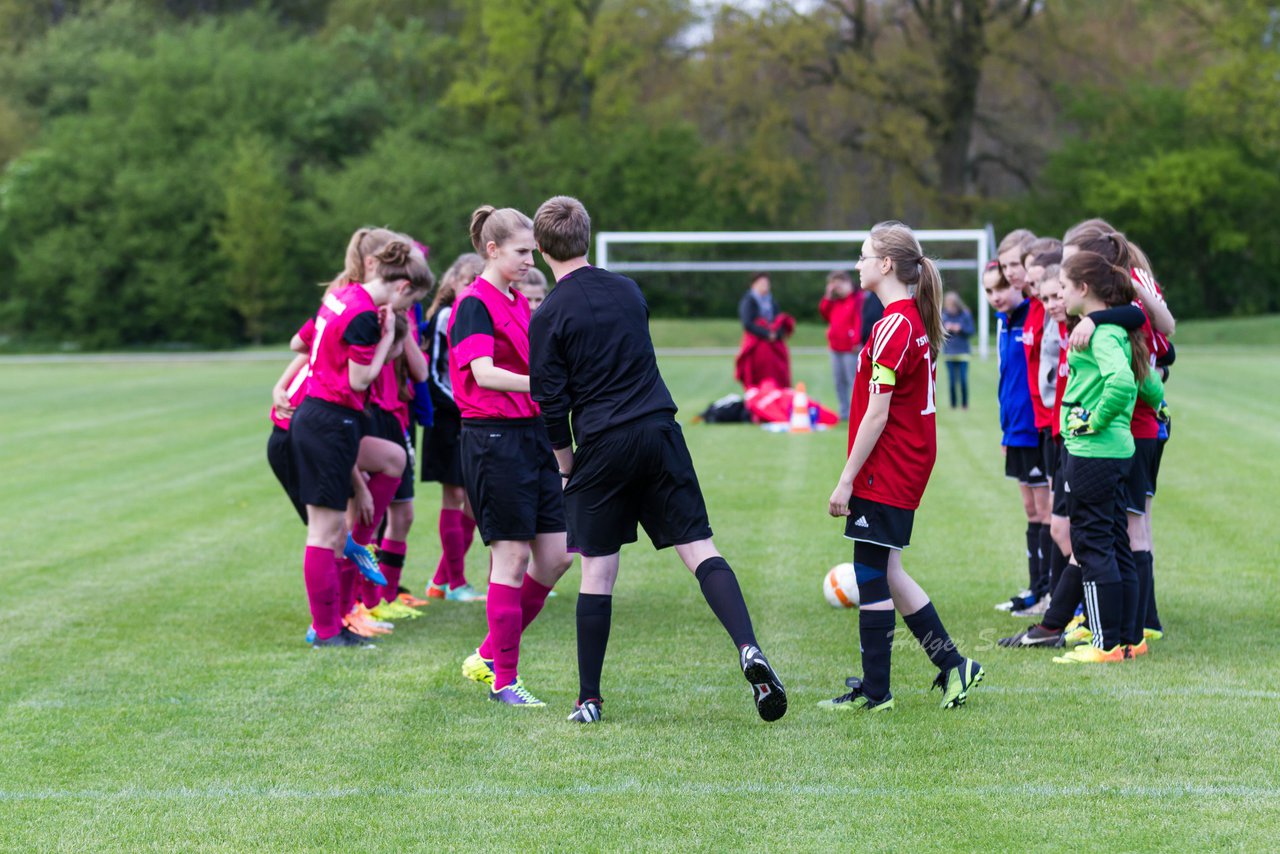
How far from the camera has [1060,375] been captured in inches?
251

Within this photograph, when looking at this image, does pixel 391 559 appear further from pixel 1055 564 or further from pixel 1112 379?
pixel 1112 379

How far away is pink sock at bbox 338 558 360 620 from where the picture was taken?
6922 mm

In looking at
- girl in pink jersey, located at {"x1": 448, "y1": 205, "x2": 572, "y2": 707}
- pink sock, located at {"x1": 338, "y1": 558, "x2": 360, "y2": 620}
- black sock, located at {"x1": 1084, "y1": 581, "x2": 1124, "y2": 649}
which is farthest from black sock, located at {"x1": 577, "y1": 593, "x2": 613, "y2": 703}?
black sock, located at {"x1": 1084, "y1": 581, "x2": 1124, "y2": 649}

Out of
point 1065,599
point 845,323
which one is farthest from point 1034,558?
point 845,323

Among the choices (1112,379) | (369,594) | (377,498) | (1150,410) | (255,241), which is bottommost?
(369,594)

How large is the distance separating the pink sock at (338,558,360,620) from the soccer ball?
7.81ft

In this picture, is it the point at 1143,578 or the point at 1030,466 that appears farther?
the point at 1030,466

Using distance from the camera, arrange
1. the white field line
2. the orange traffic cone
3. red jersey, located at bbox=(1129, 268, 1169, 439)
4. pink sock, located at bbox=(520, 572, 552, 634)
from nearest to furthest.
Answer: the white field line, pink sock, located at bbox=(520, 572, 552, 634), red jersey, located at bbox=(1129, 268, 1169, 439), the orange traffic cone

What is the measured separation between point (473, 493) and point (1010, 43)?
1575 inches

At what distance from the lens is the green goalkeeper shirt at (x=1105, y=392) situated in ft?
19.2

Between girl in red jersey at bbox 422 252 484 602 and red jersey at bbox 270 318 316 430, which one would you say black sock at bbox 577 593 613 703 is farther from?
girl in red jersey at bbox 422 252 484 602

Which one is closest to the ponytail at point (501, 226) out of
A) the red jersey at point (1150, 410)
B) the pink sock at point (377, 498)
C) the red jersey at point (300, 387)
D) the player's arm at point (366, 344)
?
the player's arm at point (366, 344)

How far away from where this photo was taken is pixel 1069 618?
254 inches

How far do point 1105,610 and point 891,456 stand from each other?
1468mm
